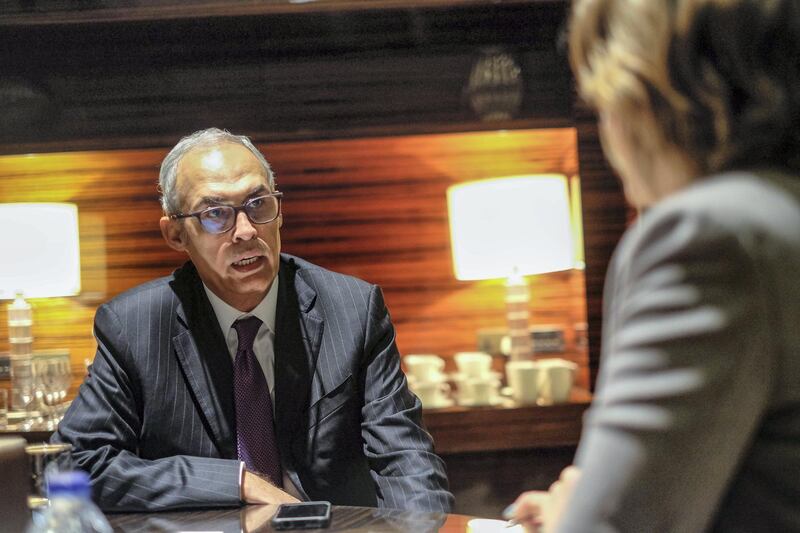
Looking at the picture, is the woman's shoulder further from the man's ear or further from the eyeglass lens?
the man's ear

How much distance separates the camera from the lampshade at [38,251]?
3.88 m

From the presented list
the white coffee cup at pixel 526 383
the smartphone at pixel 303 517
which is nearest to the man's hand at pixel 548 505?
the smartphone at pixel 303 517

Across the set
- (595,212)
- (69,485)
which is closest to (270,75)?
(595,212)

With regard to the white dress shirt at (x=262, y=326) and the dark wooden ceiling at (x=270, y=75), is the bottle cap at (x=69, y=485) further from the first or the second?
the dark wooden ceiling at (x=270, y=75)

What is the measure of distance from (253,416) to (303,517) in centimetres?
72

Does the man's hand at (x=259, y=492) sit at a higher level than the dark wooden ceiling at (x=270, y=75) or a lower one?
lower

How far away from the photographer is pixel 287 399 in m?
2.56

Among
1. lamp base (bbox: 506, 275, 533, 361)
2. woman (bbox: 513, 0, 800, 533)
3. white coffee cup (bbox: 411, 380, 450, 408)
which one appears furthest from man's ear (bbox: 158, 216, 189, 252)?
woman (bbox: 513, 0, 800, 533)

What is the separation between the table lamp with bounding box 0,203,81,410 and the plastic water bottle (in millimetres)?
2482

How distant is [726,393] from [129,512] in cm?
168

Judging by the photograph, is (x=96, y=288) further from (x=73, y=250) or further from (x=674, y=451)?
(x=674, y=451)

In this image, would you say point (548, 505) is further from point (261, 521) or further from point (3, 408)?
point (3, 408)

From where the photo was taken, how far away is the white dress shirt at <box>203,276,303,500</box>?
2.65m

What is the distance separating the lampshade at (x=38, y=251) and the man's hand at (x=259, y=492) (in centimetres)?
198
